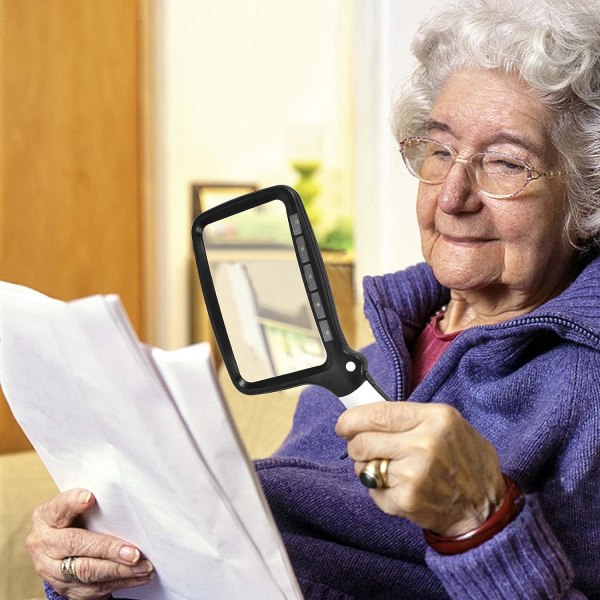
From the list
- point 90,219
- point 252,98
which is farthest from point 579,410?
point 252,98

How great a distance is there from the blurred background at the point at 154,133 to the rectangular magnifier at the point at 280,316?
6.47 feet

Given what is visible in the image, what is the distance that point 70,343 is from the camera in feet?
2.48

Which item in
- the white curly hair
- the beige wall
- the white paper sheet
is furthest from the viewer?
the beige wall

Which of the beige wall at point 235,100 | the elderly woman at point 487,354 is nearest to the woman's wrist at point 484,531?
the elderly woman at point 487,354

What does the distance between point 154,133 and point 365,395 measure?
3.17 meters

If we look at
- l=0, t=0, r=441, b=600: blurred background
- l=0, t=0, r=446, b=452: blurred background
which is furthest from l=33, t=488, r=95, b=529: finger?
l=0, t=0, r=446, b=452: blurred background

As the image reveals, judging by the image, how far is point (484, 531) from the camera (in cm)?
79

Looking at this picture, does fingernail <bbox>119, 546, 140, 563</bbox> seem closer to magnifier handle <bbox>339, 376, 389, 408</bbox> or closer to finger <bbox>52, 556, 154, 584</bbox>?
finger <bbox>52, 556, 154, 584</bbox>

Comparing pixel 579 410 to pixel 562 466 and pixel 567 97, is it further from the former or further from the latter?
pixel 567 97

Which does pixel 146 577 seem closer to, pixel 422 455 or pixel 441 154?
pixel 422 455

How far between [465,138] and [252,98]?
10.5ft

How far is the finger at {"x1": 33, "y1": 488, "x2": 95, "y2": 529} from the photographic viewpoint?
2.97 feet

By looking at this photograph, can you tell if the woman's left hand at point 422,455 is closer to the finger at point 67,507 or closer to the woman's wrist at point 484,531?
the woman's wrist at point 484,531

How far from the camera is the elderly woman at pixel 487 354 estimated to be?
31.8 inches
